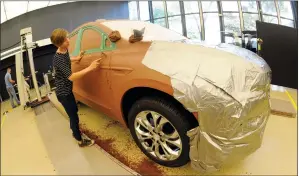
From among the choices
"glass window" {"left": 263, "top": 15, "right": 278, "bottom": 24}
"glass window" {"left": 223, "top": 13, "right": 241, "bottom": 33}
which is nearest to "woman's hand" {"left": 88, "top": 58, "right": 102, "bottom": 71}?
"glass window" {"left": 223, "top": 13, "right": 241, "bottom": 33}

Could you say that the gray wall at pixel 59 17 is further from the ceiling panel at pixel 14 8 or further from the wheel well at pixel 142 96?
the wheel well at pixel 142 96

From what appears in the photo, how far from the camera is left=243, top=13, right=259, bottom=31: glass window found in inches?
147

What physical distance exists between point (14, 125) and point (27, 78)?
0.79 m

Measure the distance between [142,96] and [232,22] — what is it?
2463mm

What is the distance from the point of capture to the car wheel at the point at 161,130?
178 cm

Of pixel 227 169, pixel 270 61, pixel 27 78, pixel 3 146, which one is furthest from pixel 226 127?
pixel 270 61

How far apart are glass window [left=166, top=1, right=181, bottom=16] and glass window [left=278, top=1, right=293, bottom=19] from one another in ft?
5.62

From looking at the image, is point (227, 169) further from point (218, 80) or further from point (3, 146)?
point (3, 146)

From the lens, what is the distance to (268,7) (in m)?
3.82

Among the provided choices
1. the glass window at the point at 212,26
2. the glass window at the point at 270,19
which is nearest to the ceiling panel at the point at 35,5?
the glass window at the point at 212,26

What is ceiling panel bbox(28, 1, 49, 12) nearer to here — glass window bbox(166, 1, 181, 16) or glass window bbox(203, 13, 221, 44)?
glass window bbox(166, 1, 181, 16)

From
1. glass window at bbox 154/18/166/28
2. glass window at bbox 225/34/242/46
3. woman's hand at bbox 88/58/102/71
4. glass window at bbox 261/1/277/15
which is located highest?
glass window at bbox 261/1/277/15

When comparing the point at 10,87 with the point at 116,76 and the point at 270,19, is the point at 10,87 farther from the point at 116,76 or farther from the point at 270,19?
the point at 270,19

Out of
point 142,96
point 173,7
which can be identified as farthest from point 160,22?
point 142,96
